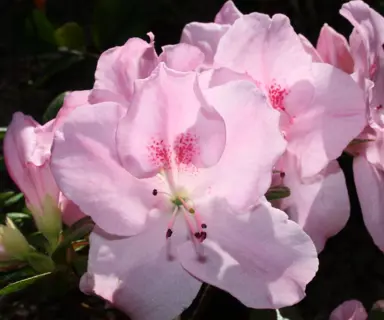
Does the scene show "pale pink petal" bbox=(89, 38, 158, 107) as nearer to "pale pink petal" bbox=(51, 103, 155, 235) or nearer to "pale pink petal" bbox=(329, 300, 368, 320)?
"pale pink petal" bbox=(51, 103, 155, 235)

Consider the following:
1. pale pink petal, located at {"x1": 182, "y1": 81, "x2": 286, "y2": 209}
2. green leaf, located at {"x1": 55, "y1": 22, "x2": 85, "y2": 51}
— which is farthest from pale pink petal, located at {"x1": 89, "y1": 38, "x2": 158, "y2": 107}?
green leaf, located at {"x1": 55, "y1": 22, "x2": 85, "y2": 51}

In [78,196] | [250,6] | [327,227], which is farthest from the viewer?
[250,6]

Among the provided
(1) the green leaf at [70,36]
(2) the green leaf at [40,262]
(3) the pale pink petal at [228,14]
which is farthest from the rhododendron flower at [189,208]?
(1) the green leaf at [70,36]

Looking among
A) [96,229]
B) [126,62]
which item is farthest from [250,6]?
[96,229]

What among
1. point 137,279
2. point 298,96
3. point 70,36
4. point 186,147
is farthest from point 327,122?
point 70,36

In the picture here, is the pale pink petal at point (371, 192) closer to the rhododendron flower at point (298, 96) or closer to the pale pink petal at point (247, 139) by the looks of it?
the rhododendron flower at point (298, 96)

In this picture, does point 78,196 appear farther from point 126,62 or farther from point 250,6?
point 250,6
